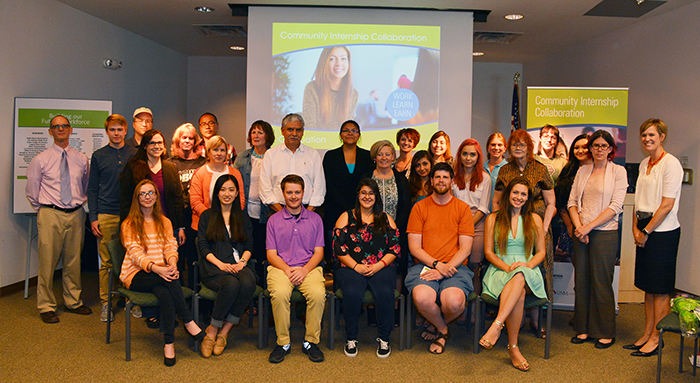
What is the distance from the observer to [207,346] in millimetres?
3164

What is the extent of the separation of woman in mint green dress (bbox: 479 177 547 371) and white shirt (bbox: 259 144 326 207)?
1.35 meters

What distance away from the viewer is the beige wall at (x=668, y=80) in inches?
192

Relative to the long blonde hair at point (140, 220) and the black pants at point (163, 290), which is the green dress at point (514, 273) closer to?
the black pants at point (163, 290)

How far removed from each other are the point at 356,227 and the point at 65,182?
8.19ft

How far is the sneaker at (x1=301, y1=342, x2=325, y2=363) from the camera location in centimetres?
310

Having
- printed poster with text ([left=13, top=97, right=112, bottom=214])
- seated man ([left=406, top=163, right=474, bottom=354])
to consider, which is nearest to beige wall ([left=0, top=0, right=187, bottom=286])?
printed poster with text ([left=13, top=97, right=112, bottom=214])

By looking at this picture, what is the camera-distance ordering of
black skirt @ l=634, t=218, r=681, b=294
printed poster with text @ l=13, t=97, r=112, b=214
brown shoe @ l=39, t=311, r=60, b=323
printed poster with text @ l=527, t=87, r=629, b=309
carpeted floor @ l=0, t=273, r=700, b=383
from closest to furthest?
1. carpeted floor @ l=0, t=273, r=700, b=383
2. black skirt @ l=634, t=218, r=681, b=294
3. brown shoe @ l=39, t=311, r=60, b=323
4. printed poster with text @ l=13, t=97, r=112, b=214
5. printed poster with text @ l=527, t=87, r=629, b=309

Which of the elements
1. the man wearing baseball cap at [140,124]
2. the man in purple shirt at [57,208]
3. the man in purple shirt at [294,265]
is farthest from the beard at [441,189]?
the man in purple shirt at [57,208]

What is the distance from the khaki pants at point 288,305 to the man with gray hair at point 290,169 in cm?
71

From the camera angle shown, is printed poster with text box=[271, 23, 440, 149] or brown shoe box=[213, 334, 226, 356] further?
printed poster with text box=[271, 23, 440, 149]

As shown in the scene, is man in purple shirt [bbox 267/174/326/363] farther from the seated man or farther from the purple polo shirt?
the seated man

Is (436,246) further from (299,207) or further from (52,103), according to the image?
(52,103)

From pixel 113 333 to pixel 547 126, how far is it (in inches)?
172

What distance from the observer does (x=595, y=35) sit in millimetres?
6484
